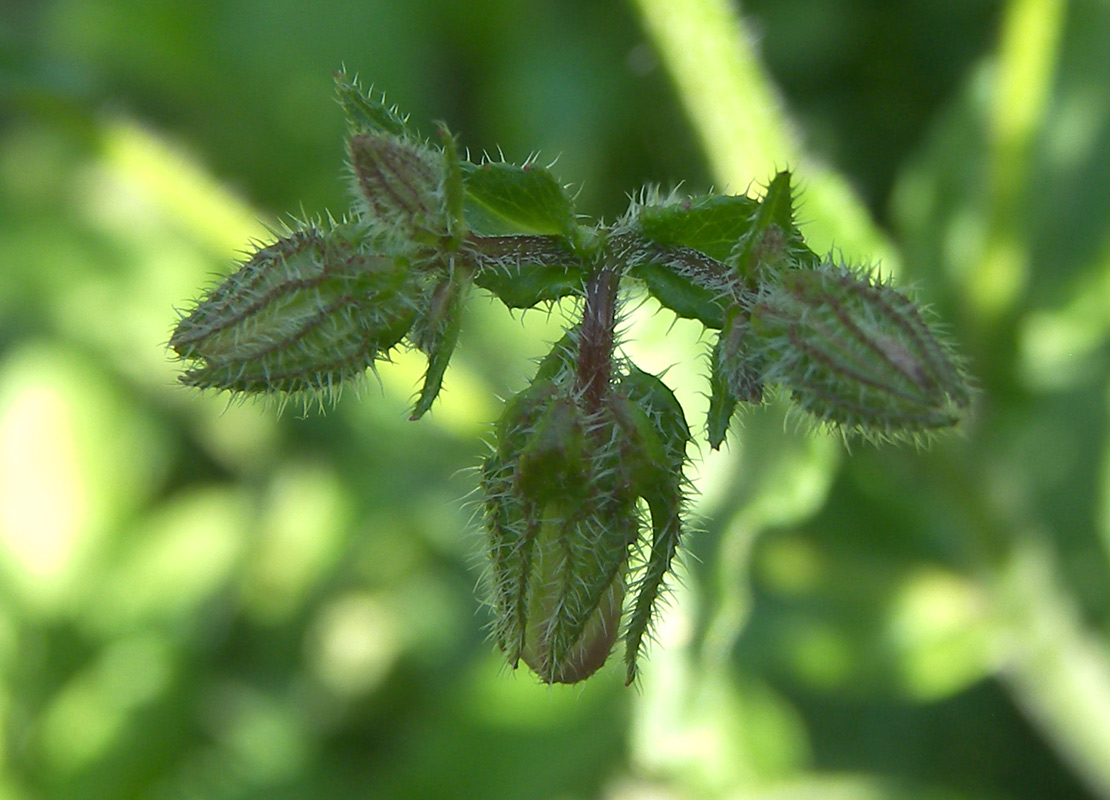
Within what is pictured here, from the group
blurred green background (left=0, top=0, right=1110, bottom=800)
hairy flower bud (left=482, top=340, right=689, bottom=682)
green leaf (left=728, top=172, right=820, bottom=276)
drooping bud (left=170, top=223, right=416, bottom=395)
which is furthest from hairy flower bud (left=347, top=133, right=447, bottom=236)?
blurred green background (left=0, top=0, right=1110, bottom=800)

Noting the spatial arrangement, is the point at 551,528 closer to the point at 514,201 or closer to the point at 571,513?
the point at 571,513

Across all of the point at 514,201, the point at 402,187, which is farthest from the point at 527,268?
the point at 402,187

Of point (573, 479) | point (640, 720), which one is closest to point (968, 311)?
point (640, 720)

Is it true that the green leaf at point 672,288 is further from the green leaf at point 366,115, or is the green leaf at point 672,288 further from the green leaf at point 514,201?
the green leaf at point 366,115

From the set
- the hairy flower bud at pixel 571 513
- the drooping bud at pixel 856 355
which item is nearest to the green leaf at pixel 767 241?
the drooping bud at pixel 856 355

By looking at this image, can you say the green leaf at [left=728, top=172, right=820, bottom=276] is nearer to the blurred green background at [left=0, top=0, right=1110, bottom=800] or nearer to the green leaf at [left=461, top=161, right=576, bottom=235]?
the green leaf at [left=461, top=161, right=576, bottom=235]
